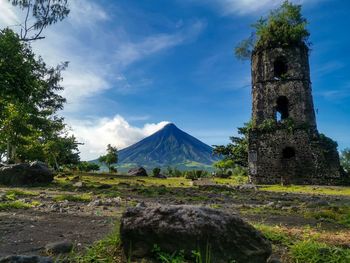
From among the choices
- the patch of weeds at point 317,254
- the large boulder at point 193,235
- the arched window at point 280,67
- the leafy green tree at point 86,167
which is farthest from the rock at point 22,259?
the leafy green tree at point 86,167

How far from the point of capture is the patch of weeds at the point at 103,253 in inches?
144

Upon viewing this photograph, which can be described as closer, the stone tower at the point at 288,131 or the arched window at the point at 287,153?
the stone tower at the point at 288,131

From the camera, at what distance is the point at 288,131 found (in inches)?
1122

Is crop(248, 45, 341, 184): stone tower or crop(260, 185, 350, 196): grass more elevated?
crop(248, 45, 341, 184): stone tower

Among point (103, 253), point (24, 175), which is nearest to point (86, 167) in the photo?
point (24, 175)

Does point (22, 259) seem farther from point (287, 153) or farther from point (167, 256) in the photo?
point (287, 153)

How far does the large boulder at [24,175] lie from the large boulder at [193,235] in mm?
14579

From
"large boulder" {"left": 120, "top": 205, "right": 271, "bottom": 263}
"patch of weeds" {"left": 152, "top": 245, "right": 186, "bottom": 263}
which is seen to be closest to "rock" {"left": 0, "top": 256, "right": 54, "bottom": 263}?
"large boulder" {"left": 120, "top": 205, "right": 271, "bottom": 263}

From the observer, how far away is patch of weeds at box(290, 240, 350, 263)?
395cm

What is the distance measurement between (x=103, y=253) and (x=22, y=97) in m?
16.1

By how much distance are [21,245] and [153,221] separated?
66.0 inches

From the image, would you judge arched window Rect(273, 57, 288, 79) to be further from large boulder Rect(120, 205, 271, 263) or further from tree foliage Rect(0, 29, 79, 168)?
large boulder Rect(120, 205, 271, 263)

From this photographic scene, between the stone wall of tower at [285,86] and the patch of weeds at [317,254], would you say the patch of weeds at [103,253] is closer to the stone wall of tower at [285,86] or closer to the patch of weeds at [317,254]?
the patch of weeds at [317,254]

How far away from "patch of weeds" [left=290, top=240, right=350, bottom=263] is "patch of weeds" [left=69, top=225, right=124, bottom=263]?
1.89 meters
